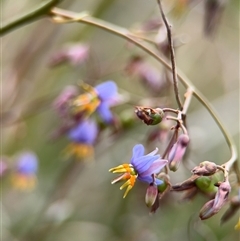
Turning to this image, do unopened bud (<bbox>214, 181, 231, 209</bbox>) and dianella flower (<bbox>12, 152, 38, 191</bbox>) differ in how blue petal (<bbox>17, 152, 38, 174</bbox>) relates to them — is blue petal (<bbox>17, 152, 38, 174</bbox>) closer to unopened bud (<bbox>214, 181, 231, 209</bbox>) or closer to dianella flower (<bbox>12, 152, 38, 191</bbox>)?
dianella flower (<bbox>12, 152, 38, 191</bbox>)

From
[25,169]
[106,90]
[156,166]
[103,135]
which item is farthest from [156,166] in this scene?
[25,169]

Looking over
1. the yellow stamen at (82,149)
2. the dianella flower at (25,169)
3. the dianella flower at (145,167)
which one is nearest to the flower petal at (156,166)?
the dianella flower at (145,167)

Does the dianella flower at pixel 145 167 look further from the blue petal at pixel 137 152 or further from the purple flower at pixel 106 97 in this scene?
the purple flower at pixel 106 97

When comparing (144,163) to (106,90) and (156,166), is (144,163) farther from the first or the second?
(106,90)

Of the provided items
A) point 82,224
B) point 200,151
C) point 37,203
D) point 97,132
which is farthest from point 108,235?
point 97,132

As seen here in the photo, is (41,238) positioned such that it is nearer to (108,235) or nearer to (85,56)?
(108,235)

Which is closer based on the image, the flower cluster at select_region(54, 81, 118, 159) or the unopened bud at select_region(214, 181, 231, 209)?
the unopened bud at select_region(214, 181, 231, 209)

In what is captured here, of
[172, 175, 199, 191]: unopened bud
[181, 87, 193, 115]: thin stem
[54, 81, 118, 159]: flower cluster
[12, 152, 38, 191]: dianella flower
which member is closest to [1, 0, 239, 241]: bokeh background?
[12, 152, 38, 191]: dianella flower
